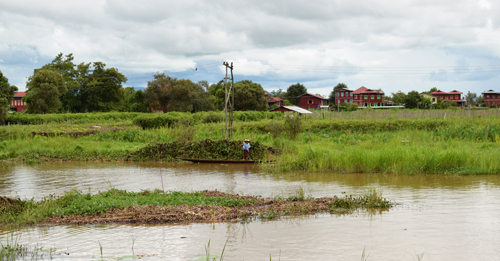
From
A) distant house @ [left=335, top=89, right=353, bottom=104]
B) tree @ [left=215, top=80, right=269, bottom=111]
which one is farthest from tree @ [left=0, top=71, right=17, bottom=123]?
distant house @ [left=335, top=89, right=353, bottom=104]

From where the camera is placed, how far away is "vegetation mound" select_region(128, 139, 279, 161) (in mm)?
22062

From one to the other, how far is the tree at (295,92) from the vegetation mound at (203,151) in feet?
215


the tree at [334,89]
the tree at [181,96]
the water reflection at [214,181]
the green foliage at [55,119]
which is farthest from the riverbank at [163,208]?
the tree at [334,89]

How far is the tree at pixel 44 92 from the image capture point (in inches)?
2130

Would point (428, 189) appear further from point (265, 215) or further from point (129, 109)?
point (129, 109)

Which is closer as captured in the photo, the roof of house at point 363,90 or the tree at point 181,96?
the tree at point 181,96

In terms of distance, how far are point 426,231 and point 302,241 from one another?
2562 millimetres

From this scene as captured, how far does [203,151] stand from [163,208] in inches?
527

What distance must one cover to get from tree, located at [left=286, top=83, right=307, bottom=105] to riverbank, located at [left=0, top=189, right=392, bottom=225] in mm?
77698

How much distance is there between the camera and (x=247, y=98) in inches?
2418

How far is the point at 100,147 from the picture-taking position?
85.3ft

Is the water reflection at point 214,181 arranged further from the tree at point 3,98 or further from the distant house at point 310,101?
the distant house at point 310,101

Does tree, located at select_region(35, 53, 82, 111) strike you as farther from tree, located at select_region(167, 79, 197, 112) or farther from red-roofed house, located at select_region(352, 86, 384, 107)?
red-roofed house, located at select_region(352, 86, 384, 107)

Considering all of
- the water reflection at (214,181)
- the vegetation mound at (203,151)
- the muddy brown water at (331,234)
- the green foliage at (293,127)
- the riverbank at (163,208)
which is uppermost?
the green foliage at (293,127)
